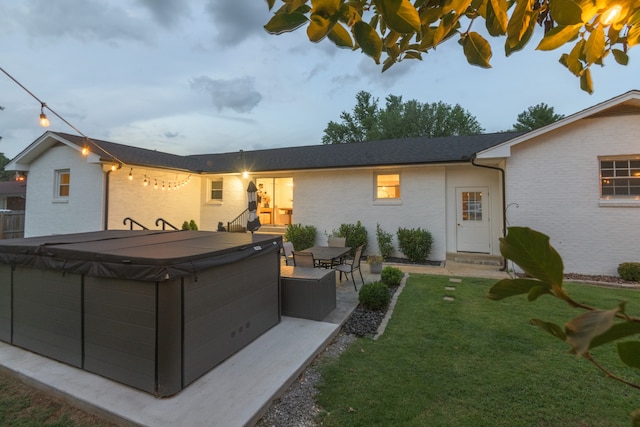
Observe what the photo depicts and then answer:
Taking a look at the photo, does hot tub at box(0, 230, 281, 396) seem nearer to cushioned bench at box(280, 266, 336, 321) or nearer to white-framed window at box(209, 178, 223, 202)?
cushioned bench at box(280, 266, 336, 321)

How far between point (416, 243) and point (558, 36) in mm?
9724

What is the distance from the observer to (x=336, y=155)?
43.3 ft

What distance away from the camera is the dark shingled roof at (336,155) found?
10969 mm

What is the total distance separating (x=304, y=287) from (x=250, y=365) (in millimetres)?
1669

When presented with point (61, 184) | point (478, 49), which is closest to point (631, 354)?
point (478, 49)

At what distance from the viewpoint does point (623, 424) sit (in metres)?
2.71

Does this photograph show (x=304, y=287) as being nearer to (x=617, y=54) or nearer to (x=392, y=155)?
(x=617, y=54)

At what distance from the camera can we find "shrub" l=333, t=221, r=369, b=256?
1104cm

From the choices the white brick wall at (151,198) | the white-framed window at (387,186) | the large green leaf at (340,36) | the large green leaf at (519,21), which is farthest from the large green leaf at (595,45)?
the white brick wall at (151,198)

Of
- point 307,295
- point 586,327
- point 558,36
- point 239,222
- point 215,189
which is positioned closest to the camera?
point 586,327

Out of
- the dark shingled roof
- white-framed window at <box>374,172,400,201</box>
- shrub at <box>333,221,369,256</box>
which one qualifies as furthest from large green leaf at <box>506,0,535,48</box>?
white-framed window at <box>374,172,400,201</box>

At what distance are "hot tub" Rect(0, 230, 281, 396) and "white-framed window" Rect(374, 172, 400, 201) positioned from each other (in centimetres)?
805

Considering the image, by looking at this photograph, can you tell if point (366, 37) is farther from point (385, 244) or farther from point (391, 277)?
point (385, 244)

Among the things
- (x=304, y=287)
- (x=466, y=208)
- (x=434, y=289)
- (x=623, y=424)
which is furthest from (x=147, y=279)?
Answer: (x=466, y=208)
